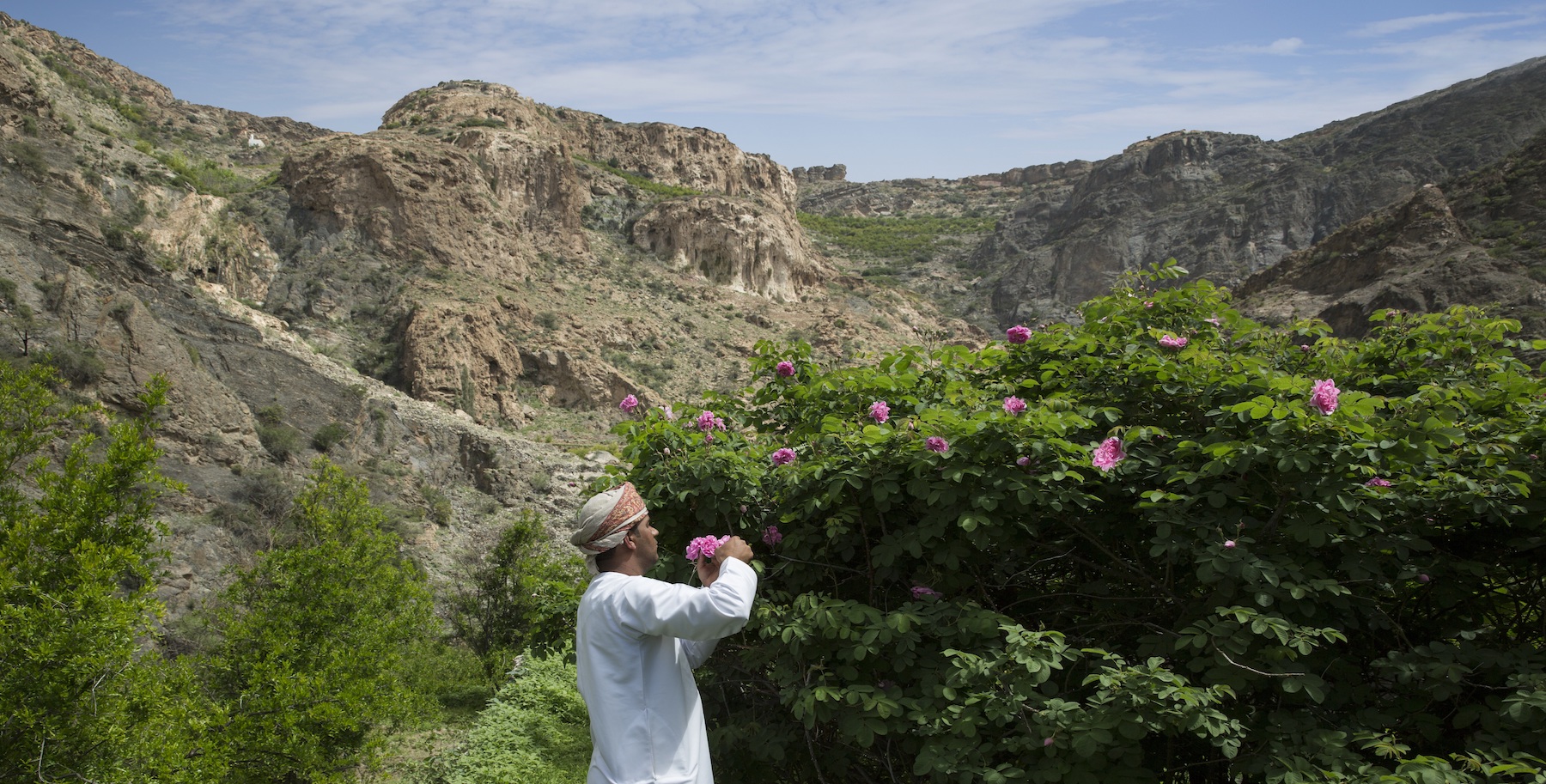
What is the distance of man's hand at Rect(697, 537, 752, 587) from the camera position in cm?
232

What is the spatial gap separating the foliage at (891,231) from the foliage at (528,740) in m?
78.5

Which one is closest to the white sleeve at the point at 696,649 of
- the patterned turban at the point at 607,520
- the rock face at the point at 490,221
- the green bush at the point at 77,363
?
the patterned turban at the point at 607,520

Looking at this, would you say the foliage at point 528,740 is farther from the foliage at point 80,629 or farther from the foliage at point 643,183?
the foliage at point 643,183

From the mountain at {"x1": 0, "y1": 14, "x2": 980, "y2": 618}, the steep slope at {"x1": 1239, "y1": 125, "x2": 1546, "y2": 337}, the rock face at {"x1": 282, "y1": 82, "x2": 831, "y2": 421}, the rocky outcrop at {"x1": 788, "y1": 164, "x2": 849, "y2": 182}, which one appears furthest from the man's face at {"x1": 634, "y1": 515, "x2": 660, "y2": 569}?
the rocky outcrop at {"x1": 788, "y1": 164, "x2": 849, "y2": 182}

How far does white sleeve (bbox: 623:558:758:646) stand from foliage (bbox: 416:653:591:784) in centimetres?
480

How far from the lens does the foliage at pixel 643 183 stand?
64.2m

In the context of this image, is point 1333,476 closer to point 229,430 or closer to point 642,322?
point 229,430

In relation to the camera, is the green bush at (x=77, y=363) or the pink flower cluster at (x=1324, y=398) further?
the green bush at (x=77, y=363)

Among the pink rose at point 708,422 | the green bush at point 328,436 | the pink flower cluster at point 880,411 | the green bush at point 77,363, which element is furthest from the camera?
the green bush at point 328,436

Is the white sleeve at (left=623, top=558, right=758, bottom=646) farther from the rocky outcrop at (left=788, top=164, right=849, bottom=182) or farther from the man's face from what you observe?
the rocky outcrop at (left=788, top=164, right=849, bottom=182)

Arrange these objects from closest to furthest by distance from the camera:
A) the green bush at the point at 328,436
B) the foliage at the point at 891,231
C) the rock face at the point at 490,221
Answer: the green bush at the point at 328,436, the rock face at the point at 490,221, the foliage at the point at 891,231

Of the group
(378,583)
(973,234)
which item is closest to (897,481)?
(378,583)

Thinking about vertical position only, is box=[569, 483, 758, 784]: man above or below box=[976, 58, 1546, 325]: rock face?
below

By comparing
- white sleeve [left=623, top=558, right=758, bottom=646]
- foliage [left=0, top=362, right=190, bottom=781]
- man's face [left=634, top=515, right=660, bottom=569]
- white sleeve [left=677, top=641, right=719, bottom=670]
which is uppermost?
man's face [left=634, top=515, right=660, bottom=569]
